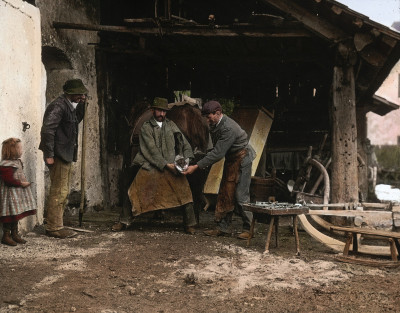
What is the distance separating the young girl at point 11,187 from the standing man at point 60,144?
0.50m

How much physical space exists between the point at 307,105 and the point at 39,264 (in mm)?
7543

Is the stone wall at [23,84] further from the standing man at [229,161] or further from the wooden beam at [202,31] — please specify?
the standing man at [229,161]

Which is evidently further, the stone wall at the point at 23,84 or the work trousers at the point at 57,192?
the work trousers at the point at 57,192

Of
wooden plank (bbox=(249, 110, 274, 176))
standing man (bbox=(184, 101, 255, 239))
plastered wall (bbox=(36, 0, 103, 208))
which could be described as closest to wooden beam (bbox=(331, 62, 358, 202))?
standing man (bbox=(184, 101, 255, 239))

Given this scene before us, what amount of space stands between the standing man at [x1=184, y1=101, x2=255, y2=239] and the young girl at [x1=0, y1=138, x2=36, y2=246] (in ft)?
7.52

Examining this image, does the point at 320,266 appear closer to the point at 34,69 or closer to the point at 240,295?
the point at 240,295

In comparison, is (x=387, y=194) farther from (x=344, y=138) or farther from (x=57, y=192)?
(x=57, y=192)

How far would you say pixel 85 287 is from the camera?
4598 millimetres

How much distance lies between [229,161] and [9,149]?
3.02 m

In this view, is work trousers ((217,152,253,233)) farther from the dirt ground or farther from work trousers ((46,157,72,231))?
work trousers ((46,157,72,231))

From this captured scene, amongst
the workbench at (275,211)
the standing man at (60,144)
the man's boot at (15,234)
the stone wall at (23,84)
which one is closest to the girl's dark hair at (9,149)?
the stone wall at (23,84)

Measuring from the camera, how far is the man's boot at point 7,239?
6.09m

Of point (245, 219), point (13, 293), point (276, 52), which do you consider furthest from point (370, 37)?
point (13, 293)

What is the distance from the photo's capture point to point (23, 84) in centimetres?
684
